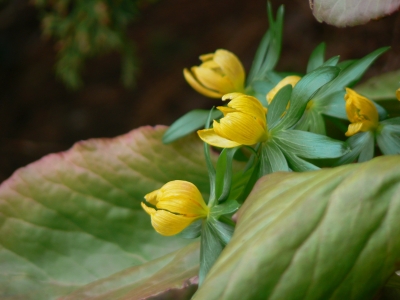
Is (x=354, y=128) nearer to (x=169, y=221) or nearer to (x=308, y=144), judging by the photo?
(x=308, y=144)

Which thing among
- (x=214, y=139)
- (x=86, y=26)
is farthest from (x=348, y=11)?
(x=86, y=26)

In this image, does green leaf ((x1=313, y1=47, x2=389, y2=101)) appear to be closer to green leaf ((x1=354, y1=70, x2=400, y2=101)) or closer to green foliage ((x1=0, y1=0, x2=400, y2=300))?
green foliage ((x1=0, y1=0, x2=400, y2=300))

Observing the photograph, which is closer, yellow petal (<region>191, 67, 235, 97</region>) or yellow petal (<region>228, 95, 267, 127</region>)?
yellow petal (<region>228, 95, 267, 127</region>)

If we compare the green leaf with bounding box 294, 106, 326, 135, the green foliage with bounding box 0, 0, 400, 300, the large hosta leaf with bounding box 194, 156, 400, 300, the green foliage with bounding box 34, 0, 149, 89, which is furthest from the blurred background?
the large hosta leaf with bounding box 194, 156, 400, 300

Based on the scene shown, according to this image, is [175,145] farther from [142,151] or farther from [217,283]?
[217,283]

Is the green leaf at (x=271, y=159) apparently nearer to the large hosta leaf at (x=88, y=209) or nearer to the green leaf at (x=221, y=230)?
the green leaf at (x=221, y=230)

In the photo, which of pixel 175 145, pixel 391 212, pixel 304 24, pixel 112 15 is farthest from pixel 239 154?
pixel 304 24
